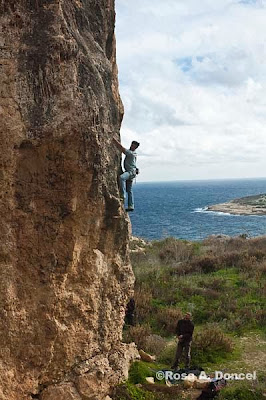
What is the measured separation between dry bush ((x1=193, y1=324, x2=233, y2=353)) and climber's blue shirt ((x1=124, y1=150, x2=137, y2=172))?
5844 millimetres

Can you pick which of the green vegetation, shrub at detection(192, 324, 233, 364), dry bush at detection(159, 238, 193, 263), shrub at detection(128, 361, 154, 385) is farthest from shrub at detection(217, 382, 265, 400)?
dry bush at detection(159, 238, 193, 263)

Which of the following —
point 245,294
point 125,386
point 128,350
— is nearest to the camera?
point 125,386

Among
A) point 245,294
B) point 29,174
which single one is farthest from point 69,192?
point 245,294

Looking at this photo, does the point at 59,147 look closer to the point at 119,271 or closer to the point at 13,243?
the point at 13,243

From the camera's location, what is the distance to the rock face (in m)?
5.97

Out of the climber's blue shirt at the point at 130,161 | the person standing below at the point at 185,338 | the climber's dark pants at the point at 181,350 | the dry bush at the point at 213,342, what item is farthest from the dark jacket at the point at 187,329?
the climber's blue shirt at the point at 130,161

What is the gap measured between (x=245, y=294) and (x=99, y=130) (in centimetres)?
1155

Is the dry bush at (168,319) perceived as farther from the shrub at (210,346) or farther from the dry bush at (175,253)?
the dry bush at (175,253)

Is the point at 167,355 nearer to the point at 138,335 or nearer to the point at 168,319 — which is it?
the point at 138,335

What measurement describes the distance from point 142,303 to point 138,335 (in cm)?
296

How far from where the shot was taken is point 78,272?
6953 millimetres

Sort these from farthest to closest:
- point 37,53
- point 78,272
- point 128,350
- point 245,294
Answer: point 245,294 → point 128,350 → point 78,272 → point 37,53

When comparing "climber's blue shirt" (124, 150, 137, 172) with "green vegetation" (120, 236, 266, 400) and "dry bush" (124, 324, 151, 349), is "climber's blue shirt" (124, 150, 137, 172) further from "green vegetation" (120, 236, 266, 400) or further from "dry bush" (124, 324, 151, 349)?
"dry bush" (124, 324, 151, 349)

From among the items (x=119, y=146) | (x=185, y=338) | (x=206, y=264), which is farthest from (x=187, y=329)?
(x=206, y=264)
